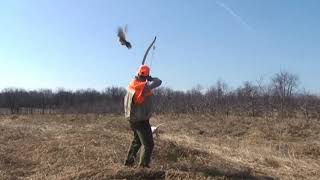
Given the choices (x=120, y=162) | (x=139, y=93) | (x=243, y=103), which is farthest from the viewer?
(x=243, y=103)

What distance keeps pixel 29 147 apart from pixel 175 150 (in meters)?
3.40

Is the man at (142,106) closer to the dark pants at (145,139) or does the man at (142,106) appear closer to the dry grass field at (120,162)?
the dark pants at (145,139)

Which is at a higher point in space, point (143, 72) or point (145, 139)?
point (143, 72)

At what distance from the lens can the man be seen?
27.3ft

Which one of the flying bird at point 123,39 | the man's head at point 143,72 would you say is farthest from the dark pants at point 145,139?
the flying bird at point 123,39

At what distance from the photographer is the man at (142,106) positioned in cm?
831

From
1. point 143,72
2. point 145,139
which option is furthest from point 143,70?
point 145,139

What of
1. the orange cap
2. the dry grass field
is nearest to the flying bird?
the orange cap

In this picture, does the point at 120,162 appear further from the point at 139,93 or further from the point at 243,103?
the point at 243,103

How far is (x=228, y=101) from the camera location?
167 feet

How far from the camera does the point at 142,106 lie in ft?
27.4

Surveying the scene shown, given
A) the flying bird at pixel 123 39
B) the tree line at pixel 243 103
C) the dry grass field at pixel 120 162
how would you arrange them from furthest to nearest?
the tree line at pixel 243 103 < the flying bird at pixel 123 39 < the dry grass field at pixel 120 162

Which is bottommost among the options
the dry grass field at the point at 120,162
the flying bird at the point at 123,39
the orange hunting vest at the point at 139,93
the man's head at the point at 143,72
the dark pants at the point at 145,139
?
the dry grass field at the point at 120,162

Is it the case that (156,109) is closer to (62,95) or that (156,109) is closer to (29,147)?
(29,147)
